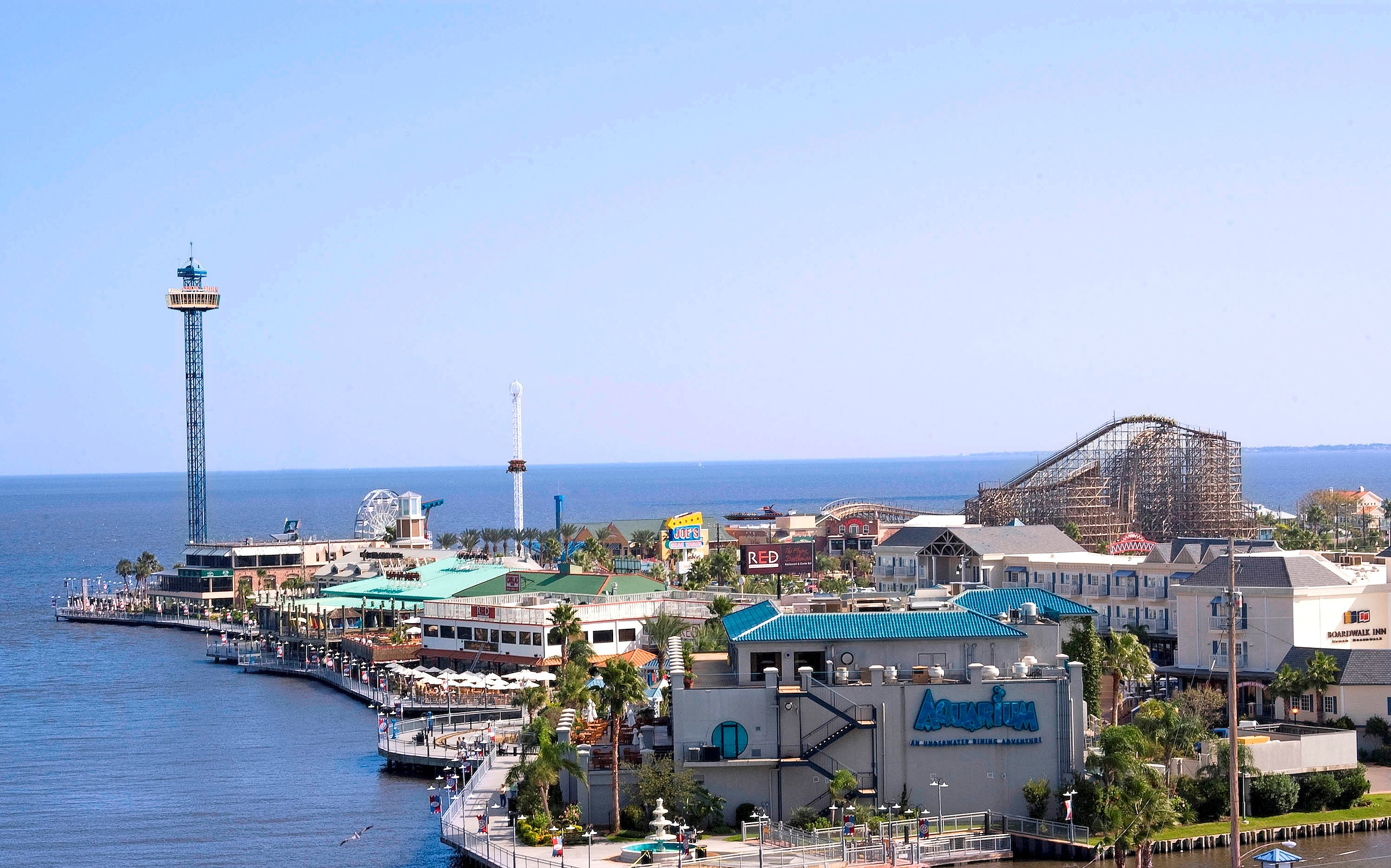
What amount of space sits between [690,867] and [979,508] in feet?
340

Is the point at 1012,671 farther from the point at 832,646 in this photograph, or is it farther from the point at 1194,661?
the point at 1194,661

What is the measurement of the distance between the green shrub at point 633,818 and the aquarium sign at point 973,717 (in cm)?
975

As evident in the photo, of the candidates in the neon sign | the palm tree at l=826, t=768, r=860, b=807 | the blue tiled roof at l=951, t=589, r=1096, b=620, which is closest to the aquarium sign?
the neon sign

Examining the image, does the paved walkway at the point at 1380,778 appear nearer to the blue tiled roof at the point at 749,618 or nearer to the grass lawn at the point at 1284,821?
the grass lawn at the point at 1284,821

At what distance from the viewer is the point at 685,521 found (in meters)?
152

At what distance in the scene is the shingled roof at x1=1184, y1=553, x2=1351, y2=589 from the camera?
249 ft

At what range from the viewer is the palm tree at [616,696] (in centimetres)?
5425

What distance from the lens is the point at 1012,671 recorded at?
5600 centimetres

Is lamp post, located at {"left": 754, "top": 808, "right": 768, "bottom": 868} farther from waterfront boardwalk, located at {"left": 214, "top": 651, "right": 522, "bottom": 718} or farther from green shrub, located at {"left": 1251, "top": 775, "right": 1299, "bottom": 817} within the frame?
waterfront boardwalk, located at {"left": 214, "top": 651, "right": 522, "bottom": 718}

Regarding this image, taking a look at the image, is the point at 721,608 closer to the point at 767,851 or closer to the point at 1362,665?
the point at 1362,665

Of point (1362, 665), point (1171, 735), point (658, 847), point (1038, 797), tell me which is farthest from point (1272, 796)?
point (658, 847)

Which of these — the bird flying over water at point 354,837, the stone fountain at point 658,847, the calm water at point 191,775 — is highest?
the stone fountain at point 658,847

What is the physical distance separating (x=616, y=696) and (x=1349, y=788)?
26.2 m

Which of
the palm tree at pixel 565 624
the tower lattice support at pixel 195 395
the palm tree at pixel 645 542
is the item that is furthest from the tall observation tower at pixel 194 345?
the palm tree at pixel 565 624
